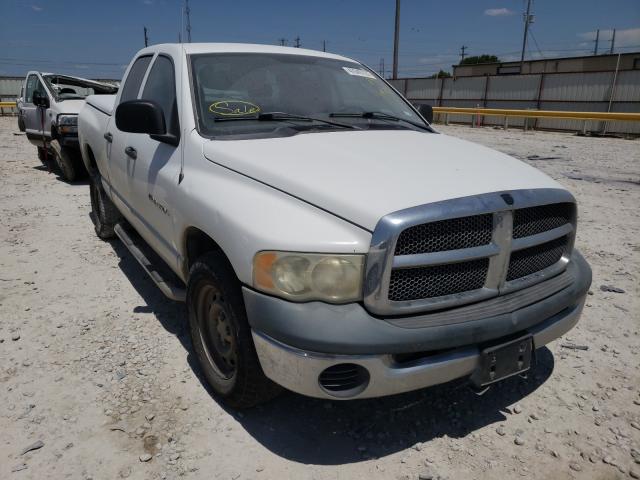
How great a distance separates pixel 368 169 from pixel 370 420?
4.36 feet

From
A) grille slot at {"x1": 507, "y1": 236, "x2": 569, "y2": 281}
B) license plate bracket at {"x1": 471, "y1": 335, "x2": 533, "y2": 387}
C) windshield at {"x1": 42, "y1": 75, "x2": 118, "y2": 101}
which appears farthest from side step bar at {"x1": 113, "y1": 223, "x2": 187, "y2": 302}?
windshield at {"x1": 42, "y1": 75, "x2": 118, "y2": 101}

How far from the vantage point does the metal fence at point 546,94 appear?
64.0 ft

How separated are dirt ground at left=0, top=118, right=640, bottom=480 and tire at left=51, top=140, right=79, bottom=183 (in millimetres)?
4772

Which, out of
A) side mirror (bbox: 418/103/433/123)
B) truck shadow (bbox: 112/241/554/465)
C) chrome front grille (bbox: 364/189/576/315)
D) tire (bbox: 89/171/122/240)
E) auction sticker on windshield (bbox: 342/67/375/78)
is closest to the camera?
chrome front grille (bbox: 364/189/576/315)

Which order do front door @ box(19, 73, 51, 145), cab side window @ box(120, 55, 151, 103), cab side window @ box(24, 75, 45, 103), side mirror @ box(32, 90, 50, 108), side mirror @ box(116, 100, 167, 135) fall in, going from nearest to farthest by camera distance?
side mirror @ box(116, 100, 167, 135)
cab side window @ box(120, 55, 151, 103)
side mirror @ box(32, 90, 50, 108)
front door @ box(19, 73, 51, 145)
cab side window @ box(24, 75, 45, 103)

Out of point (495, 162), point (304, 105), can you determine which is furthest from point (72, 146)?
point (495, 162)

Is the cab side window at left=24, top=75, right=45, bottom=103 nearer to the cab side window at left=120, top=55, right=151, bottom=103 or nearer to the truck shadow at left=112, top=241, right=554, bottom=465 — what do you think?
the cab side window at left=120, top=55, right=151, bottom=103

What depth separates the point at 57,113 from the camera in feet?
27.1

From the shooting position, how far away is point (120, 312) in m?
3.82

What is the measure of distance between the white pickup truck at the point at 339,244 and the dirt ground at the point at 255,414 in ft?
0.90

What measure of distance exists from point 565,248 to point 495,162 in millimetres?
592

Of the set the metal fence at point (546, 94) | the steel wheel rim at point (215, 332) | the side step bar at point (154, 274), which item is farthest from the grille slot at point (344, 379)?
the metal fence at point (546, 94)

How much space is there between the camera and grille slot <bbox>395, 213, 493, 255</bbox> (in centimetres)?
203

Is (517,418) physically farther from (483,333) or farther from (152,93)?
(152,93)
